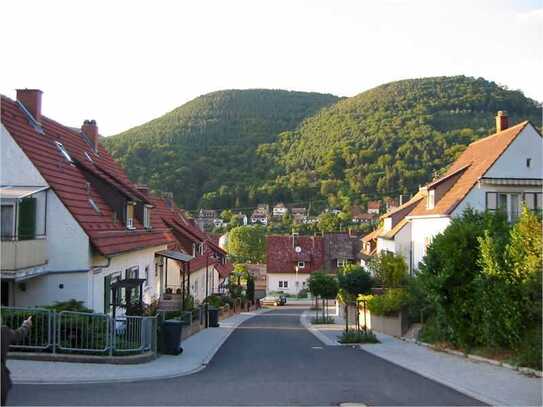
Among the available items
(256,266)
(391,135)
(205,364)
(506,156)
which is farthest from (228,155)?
(205,364)

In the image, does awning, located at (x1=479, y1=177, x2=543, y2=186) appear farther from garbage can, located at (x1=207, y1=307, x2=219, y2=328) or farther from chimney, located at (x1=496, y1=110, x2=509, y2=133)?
garbage can, located at (x1=207, y1=307, x2=219, y2=328)

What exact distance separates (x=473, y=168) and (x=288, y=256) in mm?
48041

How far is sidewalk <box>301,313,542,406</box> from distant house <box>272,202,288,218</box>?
4158 inches

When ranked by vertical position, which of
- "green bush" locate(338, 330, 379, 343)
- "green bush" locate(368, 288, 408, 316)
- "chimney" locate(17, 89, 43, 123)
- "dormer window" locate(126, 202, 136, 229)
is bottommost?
"green bush" locate(338, 330, 379, 343)

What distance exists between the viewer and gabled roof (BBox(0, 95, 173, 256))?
18.5 metres

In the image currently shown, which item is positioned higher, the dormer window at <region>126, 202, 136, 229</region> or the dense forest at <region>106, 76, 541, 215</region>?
the dense forest at <region>106, 76, 541, 215</region>

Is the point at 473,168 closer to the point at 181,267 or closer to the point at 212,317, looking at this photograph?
the point at 212,317

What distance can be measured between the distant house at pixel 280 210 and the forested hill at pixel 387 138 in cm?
190

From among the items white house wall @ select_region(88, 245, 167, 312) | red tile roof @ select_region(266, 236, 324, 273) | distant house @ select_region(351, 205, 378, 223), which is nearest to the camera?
white house wall @ select_region(88, 245, 167, 312)

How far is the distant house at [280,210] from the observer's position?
126 m

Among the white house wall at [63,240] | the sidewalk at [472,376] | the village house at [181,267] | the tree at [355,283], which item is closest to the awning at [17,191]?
the white house wall at [63,240]

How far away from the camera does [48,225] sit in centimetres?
1831

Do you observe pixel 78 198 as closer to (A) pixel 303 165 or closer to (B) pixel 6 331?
(B) pixel 6 331

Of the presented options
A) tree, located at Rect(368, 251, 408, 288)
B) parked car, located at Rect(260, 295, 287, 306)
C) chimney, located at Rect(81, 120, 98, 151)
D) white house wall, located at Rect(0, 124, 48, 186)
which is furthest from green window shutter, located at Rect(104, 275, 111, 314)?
parked car, located at Rect(260, 295, 287, 306)
